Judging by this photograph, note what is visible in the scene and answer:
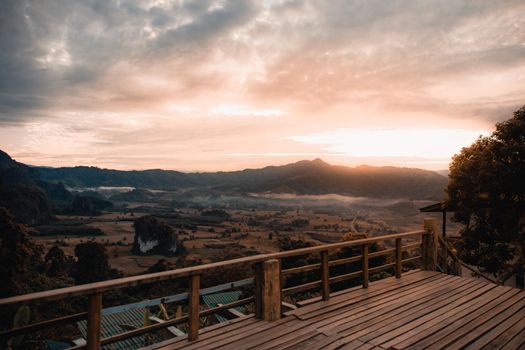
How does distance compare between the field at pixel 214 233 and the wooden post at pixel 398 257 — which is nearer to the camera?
the wooden post at pixel 398 257

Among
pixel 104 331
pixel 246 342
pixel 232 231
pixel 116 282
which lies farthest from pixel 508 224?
pixel 232 231

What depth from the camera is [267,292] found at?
5.67 meters

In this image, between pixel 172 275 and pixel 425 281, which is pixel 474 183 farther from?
pixel 172 275

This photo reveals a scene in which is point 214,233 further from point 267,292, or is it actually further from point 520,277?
point 267,292

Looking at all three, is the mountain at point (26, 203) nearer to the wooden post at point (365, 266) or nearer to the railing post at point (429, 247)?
the railing post at point (429, 247)

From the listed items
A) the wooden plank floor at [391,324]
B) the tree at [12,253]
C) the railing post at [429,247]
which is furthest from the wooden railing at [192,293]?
the tree at [12,253]

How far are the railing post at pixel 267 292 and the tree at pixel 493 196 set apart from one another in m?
11.6

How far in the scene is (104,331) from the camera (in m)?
17.1

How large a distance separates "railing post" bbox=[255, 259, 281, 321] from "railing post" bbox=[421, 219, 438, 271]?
4.93 m

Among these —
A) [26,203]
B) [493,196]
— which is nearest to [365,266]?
[493,196]

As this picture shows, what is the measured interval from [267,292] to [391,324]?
1897mm

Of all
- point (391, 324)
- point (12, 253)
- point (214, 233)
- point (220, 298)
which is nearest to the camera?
point (391, 324)

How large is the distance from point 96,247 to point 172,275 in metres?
41.6

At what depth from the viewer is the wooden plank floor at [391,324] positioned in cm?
485
